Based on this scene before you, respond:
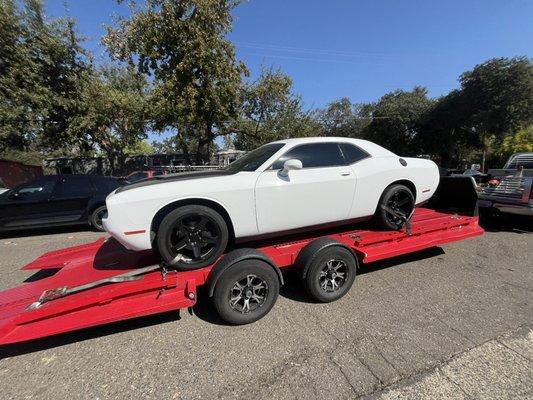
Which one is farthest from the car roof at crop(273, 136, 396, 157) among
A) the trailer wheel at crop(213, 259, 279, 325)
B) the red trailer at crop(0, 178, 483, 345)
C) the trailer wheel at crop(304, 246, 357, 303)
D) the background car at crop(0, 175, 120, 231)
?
the background car at crop(0, 175, 120, 231)

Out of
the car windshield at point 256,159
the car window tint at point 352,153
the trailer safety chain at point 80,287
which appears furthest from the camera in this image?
the car window tint at point 352,153

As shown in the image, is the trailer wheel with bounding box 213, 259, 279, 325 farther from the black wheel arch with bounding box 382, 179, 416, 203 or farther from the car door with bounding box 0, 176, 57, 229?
the car door with bounding box 0, 176, 57, 229

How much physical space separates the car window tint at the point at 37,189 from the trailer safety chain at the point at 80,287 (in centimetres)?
535

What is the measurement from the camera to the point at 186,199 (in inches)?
131

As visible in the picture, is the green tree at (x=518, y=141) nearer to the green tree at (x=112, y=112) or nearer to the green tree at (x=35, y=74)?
the green tree at (x=112, y=112)

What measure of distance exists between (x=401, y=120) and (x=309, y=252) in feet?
124

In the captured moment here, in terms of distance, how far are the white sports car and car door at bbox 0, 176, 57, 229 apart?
5299 mm

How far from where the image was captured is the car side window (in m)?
3.90

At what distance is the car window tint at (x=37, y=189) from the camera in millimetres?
7287

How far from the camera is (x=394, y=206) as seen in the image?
181 inches

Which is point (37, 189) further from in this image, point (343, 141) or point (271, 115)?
point (271, 115)

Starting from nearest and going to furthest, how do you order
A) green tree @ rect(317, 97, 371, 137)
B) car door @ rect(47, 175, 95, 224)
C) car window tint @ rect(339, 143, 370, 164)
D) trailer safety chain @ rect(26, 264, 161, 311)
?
trailer safety chain @ rect(26, 264, 161, 311) < car window tint @ rect(339, 143, 370, 164) < car door @ rect(47, 175, 95, 224) < green tree @ rect(317, 97, 371, 137)

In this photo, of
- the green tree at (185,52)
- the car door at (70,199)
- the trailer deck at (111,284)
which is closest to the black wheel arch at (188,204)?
the trailer deck at (111,284)

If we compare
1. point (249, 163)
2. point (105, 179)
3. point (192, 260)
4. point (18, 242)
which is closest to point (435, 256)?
point (249, 163)
